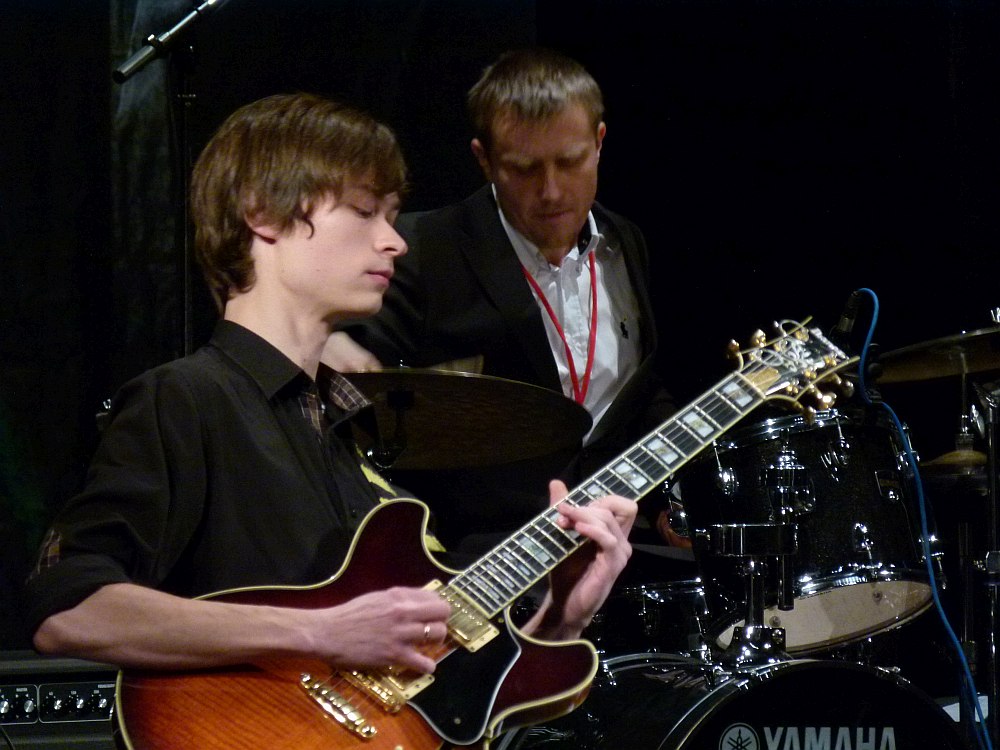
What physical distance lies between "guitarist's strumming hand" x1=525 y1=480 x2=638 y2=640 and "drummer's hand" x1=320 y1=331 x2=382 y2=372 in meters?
0.65

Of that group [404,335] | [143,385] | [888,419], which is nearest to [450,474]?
[404,335]

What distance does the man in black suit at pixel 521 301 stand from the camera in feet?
10.7

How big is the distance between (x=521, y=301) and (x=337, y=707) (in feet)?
5.68

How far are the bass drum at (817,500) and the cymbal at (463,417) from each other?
42 cm

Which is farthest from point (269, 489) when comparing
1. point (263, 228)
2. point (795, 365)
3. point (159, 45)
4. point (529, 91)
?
point (529, 91)

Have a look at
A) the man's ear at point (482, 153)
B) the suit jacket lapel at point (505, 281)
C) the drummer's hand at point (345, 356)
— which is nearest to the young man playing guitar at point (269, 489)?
the drummer's hand at point (345, 356)

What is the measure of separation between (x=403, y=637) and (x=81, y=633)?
1.48 feet

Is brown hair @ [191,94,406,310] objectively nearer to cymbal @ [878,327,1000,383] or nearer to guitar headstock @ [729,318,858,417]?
guitar headstock @ [729,318,858,417]

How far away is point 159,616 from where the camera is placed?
1.71 meters

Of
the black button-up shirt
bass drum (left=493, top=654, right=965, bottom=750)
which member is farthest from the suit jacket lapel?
the black button-up shirt

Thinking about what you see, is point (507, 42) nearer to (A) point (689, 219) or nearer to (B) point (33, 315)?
(A) point (689, 219)

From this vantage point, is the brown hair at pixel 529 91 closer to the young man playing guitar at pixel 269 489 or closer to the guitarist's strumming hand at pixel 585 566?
the young man playing guitar at pixel 269 489

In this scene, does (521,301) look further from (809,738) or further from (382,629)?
(382,629)

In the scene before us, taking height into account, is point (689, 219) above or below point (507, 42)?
below
